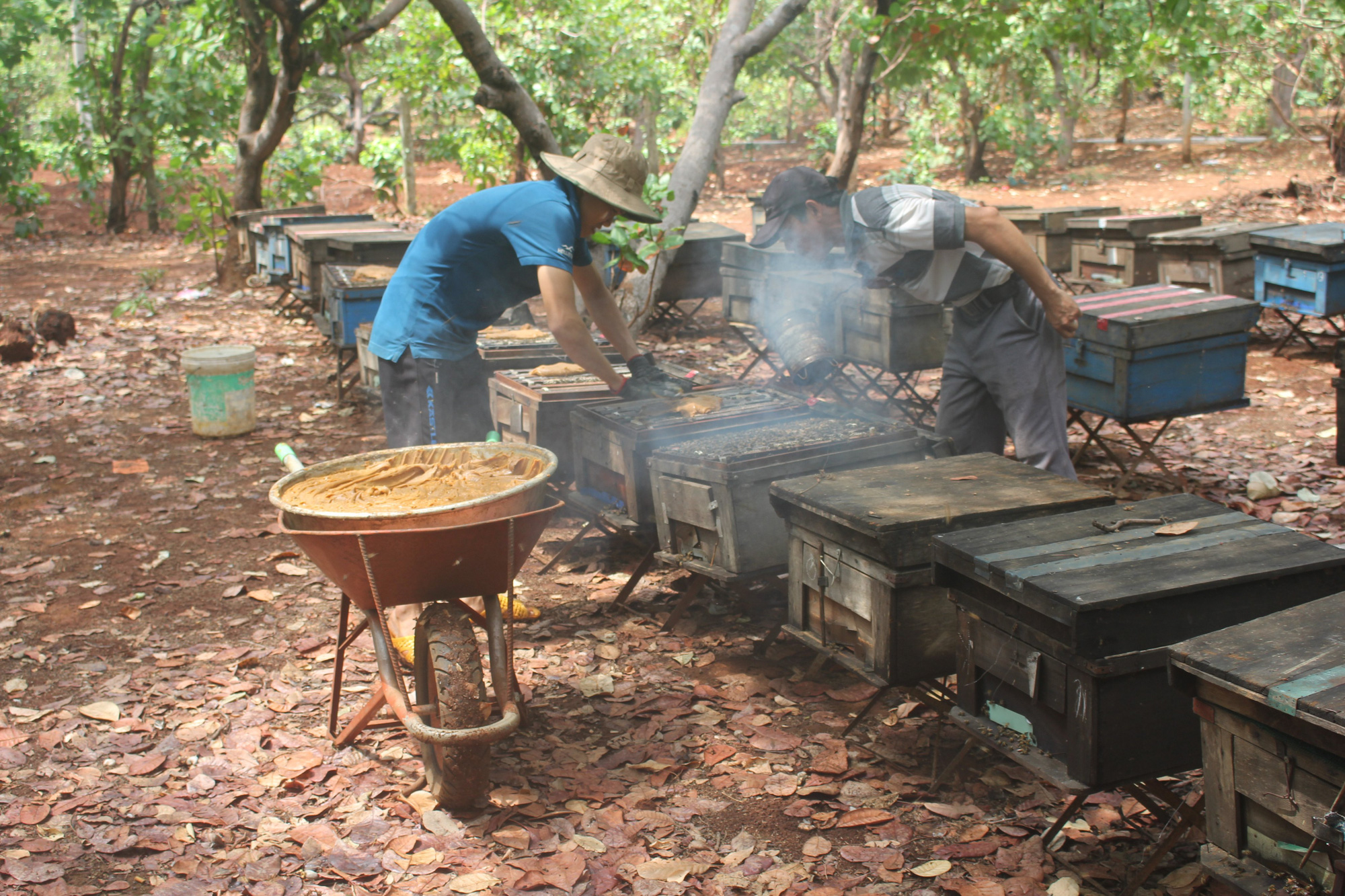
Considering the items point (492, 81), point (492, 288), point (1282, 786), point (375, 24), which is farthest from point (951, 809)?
point (375, 24)

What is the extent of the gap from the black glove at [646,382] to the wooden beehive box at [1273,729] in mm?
3083

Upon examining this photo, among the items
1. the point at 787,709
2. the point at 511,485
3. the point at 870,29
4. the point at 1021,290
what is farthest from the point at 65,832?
the point at 870,29

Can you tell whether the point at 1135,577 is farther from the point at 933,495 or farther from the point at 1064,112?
the point at 1064,112

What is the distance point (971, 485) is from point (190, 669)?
3.45 metres

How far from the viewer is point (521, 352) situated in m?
6.69

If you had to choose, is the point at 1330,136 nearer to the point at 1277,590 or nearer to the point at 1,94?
the point at 1277,590

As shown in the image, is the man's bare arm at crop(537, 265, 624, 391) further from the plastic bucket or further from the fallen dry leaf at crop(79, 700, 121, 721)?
the plastic bucket

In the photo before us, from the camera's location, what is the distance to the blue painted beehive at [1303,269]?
8516 mm

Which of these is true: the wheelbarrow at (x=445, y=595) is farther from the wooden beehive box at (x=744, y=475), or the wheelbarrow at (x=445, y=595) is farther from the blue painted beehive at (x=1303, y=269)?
the blue painted beehive at (x=1303, y=269)

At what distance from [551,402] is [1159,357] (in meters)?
3.55

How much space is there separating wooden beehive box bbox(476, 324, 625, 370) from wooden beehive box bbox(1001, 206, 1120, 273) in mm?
5724

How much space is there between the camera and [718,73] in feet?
34.9

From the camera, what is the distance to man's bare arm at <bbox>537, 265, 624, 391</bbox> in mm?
4434

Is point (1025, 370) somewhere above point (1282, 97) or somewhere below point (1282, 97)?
below
